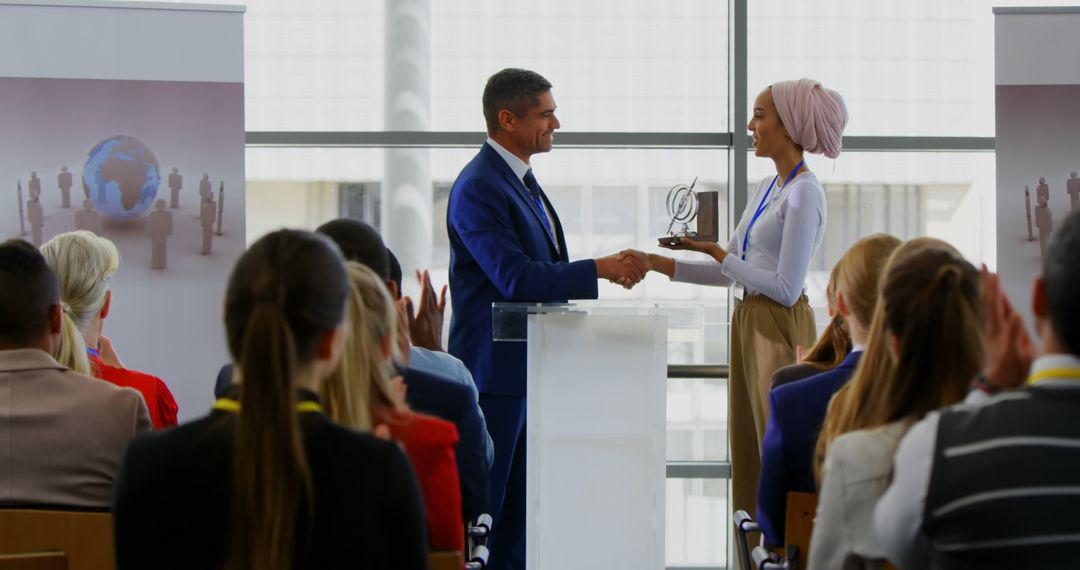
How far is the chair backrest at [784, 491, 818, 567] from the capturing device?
7.12 ft

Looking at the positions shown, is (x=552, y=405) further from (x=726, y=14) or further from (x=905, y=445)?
(x=726, y=14)

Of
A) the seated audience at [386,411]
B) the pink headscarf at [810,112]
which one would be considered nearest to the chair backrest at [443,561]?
the seated audience at [386,411]

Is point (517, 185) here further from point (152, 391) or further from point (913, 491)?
point (913, 491)

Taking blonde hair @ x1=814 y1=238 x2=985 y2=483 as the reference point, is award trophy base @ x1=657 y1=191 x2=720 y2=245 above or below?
above

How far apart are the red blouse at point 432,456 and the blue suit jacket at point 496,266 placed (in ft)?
6.00

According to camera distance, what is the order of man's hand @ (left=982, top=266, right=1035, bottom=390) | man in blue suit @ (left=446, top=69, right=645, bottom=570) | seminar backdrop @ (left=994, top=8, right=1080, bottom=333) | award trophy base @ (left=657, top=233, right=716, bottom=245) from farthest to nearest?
seminar backdrop @ (left=994, top=8, right=1080, bottom=333)
award trophy base @ (left=657, top=233, right=716, bottom=245)
man in blue suit @ (left=446, top=69, right=645, bottom=570)
man's hand @ (left=982, top=266, right=1035, bottom=390)

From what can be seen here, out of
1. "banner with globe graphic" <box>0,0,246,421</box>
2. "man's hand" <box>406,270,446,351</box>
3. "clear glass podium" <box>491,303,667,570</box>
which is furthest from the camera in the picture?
"banner with globe graphic" <box>0,0,246,421</box>

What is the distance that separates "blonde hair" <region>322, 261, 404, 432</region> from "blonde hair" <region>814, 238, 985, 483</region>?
2.66 feet

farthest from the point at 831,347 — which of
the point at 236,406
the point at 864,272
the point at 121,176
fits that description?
the point at 121,176

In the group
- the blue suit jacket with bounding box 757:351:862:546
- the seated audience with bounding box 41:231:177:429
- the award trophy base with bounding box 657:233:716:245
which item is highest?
the award trophy base with bounding box 657:233:716:245

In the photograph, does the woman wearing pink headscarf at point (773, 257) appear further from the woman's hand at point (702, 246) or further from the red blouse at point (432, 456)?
the red blouse at point (432, 456)

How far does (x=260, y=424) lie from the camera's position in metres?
1.38

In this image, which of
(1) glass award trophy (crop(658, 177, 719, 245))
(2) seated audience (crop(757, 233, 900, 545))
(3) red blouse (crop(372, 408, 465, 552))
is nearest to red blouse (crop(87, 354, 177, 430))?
(3) red blouse (crop(372, 408, 465, 552))

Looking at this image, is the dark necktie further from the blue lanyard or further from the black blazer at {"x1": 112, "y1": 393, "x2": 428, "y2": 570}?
the black blazer at {"x1": 112, "y1": 393, "x2": 428, "y2": 570}
